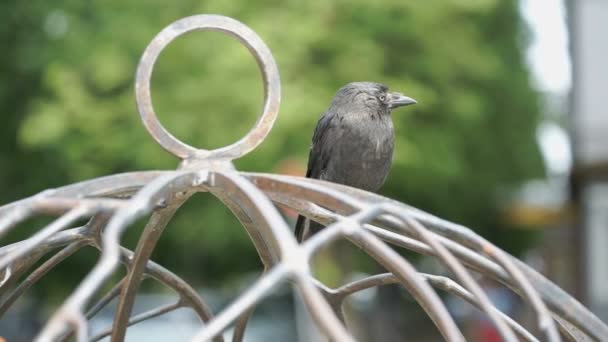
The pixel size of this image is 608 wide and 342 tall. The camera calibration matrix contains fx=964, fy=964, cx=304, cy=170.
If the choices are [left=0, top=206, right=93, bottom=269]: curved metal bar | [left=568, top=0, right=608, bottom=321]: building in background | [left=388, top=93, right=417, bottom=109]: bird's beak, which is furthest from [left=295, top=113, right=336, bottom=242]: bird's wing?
[left=568, top=0, right=608, bottom=321]: building in background

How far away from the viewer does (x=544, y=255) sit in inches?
818

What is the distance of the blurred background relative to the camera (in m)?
6.94

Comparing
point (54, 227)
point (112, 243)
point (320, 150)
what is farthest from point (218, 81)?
point (112, 243)

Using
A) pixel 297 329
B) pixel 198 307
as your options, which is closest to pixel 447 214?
pixel 297 329

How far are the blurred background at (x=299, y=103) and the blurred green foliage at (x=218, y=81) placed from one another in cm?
2

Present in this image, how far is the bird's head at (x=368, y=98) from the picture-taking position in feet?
12.4

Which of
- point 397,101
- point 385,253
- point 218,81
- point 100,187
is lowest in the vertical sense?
point 385,253

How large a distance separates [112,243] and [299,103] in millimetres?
5021

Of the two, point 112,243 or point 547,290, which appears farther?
point 547,290

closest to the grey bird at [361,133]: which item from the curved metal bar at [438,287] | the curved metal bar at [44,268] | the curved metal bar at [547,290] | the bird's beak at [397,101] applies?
the bird's beak at [397,101]

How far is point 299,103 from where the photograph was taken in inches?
260

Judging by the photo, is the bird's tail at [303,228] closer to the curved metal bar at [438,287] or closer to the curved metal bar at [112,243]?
the curved metal bar at [438,287]

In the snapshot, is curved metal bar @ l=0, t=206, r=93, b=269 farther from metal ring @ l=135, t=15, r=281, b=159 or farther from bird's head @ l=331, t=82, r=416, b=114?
bird's head @ l=331, t=82, r=416, b=114

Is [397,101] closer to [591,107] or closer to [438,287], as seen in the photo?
[438,287]
